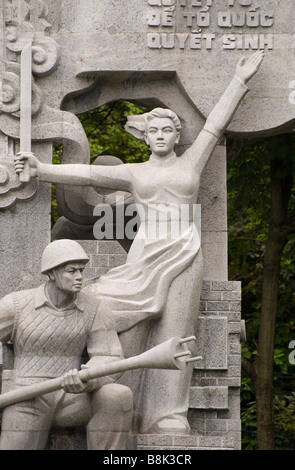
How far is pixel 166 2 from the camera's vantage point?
13.8 meters

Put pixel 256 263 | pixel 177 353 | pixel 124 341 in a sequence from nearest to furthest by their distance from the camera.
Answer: pixel 177 353, pixel 124 341, pixel 256 263

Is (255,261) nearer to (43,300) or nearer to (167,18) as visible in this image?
(167,18)

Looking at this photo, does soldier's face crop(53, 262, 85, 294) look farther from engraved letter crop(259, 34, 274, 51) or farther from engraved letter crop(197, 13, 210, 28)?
engraved letter crop(259, 34, 274, 51)

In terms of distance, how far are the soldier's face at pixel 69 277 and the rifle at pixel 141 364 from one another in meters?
0.75

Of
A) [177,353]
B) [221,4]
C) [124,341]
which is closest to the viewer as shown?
[177,353]

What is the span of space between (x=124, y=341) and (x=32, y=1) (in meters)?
3.36

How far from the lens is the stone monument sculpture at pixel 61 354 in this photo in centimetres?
1209

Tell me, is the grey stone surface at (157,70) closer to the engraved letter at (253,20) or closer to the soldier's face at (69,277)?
the engraved letter at (253,20)

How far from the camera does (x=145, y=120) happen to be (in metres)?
13.4

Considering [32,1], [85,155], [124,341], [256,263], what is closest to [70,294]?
[124,341]

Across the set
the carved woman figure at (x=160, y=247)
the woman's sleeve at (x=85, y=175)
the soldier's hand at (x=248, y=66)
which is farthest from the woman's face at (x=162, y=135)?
the soldier's hand at (x=248, y=66)

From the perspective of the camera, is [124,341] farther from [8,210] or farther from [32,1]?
[32,1]

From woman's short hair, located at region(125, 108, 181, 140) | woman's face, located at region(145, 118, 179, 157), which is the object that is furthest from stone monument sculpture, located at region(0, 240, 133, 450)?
woman's short hair, located at region(125, 108, 181, 140)
